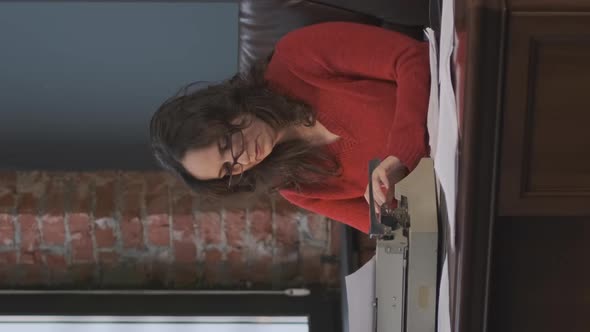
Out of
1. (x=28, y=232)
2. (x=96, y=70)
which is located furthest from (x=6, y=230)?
(x=96, y=70)

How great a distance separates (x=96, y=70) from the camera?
2779 millimetres

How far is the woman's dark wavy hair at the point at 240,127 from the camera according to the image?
1.51 metres

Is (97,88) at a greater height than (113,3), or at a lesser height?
lesser

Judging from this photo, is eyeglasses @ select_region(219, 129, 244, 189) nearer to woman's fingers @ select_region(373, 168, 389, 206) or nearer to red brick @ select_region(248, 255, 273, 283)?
woman's fingers @ select_region(373, 168, 389, 206)

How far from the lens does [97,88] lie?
9.20ft

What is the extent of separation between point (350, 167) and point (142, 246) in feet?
3.13

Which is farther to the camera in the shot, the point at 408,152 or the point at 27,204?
the point at 27,204

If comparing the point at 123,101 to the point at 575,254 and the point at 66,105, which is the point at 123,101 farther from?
the point at 575,254

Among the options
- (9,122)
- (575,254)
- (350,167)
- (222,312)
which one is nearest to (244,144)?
(350,167)

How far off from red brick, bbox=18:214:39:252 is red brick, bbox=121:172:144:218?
0.87 ft

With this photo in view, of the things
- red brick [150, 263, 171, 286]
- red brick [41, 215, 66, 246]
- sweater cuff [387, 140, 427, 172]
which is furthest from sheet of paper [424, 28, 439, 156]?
red brick [41, 215, 66, 246]

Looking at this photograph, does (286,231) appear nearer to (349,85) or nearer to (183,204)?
(183,204)

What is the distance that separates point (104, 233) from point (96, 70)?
2.18 ft

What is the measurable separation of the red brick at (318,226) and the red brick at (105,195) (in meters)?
0.58
